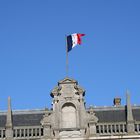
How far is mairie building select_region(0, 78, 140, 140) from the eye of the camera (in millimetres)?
43156

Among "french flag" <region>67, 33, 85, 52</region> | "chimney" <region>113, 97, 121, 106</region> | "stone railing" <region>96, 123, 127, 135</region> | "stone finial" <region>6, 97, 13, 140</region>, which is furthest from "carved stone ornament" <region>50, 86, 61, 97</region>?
"chimney" <region>113, 97, 121, 106</region>

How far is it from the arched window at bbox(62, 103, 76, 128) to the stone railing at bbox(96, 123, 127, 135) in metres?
2.29

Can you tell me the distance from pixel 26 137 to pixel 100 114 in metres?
7.29

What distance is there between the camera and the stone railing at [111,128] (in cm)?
4338

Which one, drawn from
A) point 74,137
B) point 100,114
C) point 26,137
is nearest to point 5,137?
point 26,137

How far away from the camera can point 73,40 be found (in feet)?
159

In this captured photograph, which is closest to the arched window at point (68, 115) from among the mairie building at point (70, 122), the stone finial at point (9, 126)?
the mairie building at point (70, 122)

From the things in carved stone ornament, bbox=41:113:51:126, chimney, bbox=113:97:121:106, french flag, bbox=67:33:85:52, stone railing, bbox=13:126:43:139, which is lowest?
stone railing, bbox=13:126:43:139

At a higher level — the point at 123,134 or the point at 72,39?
the point at 72,39

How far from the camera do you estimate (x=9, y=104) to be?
44.9 meters

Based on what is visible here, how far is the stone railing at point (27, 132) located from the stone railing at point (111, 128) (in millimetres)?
5156

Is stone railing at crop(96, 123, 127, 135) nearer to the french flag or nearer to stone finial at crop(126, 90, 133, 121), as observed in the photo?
stone finial at crop(126, 90, 133, 121)

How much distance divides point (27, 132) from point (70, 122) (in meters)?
3.88

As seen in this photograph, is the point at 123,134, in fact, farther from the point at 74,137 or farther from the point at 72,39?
the point at 72,39
